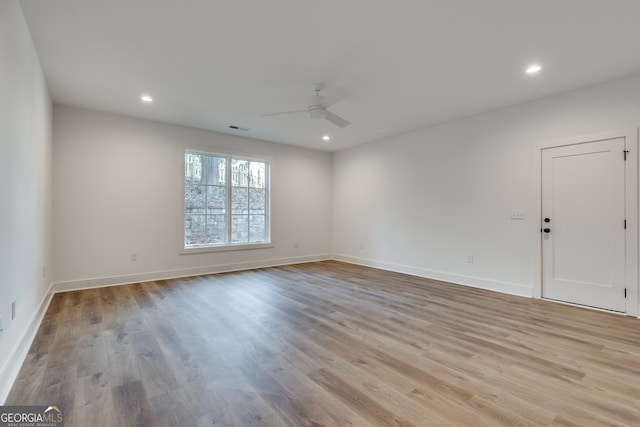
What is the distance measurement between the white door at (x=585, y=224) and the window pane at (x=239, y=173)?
5049 millimetres

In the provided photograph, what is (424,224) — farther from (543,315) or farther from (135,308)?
(135,308)

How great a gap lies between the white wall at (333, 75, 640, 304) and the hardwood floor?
85 centimetres

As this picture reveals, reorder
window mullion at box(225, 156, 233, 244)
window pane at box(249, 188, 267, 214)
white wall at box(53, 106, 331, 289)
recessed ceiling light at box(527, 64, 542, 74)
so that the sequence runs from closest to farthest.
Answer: recessed ceiling light at box(527, 64, 542, 74) < white wall at box(53, 106, 331, 289) < window mullion at box(225, 156, 233, 244) < window pane at box(249, 188, 267, 214)

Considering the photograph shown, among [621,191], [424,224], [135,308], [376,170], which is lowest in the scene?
[135,308]

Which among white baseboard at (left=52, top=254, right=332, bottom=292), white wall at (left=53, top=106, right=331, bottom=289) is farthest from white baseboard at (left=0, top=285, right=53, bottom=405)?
white wall at (left=53, top=106, right=331, bottom=289)

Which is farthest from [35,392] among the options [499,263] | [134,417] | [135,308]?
[499,263]

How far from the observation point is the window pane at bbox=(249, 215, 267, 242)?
20.7ft

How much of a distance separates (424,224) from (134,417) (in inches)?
194

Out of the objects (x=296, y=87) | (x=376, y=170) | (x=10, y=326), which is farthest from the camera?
(x=376, y=170)

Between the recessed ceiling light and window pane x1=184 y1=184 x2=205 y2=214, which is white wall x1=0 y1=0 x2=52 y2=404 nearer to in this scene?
window pane x1=184 y1=184 x2=205 y2=214

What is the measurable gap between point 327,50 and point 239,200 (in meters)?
3.90

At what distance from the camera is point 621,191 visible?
11.3 ft

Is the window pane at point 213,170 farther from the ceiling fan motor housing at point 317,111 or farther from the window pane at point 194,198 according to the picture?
the ceiling fan motor housing at point 317,111

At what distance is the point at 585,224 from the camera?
3717 millimetres
